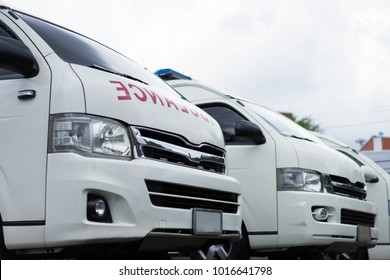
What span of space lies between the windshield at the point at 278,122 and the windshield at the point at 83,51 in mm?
1441

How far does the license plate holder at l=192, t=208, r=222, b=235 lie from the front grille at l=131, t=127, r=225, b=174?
0.34 metres

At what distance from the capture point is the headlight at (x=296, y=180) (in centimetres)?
544

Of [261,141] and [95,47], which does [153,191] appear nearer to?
[95,47]

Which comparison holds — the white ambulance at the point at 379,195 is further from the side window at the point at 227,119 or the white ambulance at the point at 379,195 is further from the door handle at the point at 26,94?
the door handle at the point at 26,94

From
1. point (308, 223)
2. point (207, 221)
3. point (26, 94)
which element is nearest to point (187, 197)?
point (207, 221)

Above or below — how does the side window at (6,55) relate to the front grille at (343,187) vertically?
above

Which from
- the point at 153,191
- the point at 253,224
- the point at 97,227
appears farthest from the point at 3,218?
the point at 253,224

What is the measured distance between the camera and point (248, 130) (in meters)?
5.49

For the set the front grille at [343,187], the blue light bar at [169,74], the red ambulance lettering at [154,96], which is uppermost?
the blue light bar at [169,74]

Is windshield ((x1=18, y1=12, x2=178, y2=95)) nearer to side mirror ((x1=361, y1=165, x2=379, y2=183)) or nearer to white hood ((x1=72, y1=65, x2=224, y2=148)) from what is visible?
white hood ((x1=72, y1=65, x2=224, y2=148))

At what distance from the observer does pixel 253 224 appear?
5496 millimetres

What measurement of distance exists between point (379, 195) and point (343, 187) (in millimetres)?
2006

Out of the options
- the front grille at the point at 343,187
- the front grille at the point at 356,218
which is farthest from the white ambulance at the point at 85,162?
the front grille at the point at 356,218

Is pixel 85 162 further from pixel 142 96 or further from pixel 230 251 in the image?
pixel 230 251
